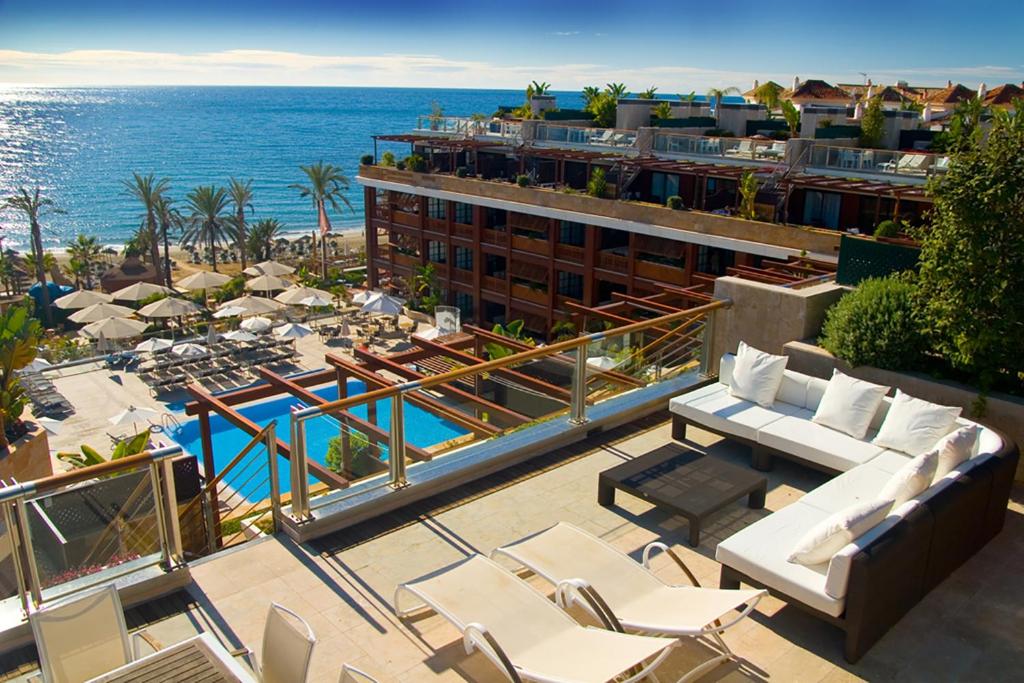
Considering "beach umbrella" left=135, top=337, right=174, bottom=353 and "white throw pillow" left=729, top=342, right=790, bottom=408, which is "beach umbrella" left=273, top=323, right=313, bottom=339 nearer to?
"beach umbrella" left=135, top=337, right=174, bottom=353

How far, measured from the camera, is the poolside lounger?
4203mm

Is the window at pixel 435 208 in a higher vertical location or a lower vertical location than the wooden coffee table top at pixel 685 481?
lower

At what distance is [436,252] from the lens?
40.5m

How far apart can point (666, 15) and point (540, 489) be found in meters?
156

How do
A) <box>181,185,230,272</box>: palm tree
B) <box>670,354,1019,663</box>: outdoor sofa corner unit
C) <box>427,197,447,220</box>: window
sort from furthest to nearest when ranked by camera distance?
1. <box>181,185,230,272</box>: palm tree
2. <box>427,197,447,220</box>: window
3. <box>670,354,1019,663</box>: outdoor sofa corner unit

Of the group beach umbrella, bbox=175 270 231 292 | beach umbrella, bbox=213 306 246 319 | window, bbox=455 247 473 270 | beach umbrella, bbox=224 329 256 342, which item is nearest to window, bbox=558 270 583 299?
window, bbox=455 247 473 270

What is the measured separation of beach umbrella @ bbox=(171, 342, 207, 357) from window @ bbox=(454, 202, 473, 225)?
14.0m

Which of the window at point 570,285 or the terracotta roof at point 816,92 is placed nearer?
the window at point 570,285

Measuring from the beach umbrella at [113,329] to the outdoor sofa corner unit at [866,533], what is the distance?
26384 millimetres

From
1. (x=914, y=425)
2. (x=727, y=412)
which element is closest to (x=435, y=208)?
(x=727, y=412)

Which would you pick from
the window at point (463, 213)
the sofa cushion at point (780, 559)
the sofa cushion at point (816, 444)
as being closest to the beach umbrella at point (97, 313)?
the window at point (463, 213)

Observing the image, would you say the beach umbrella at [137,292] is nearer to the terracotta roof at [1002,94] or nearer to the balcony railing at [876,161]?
the balcony railing at [876,161]

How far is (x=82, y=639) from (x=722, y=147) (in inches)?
1235

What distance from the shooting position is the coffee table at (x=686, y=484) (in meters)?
6.35
